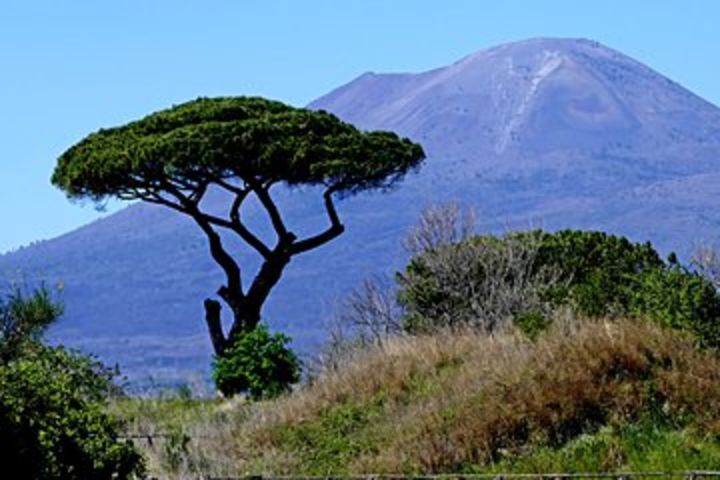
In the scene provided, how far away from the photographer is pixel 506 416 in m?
20.9

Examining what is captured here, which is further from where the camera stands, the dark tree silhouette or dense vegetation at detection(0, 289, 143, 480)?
the dark tree silhouette

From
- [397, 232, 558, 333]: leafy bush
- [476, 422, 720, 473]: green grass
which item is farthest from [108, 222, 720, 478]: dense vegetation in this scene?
[397, 232, 558, 333]: leafy bush

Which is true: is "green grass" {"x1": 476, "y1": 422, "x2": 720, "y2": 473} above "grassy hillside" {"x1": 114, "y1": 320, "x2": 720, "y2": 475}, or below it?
below

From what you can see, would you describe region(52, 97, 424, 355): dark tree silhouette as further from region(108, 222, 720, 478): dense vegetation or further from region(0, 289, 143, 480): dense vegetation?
region(0, 289, 143, 480): dense vegetation

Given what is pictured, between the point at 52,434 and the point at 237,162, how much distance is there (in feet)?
68.6

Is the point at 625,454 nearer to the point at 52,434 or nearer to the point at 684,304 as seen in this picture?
the point at 684,304

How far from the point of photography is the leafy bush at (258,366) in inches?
1228

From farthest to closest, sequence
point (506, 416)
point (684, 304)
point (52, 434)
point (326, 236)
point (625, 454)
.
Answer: point (326, 236), point (684, 304), point (506, 416), point (625, 454), point (52, 434)

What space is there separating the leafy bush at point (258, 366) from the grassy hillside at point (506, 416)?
5673mm

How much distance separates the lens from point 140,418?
2831 cm

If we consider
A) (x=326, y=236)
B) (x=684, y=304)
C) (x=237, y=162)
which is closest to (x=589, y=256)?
(x=326, y=236)

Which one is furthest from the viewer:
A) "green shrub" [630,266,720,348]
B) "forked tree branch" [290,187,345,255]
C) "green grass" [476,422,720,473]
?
"forked tree branch" [290,187,345,255]

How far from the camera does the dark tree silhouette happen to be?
1496 inches

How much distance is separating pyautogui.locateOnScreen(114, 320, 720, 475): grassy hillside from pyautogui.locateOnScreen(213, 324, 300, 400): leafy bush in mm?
5673
